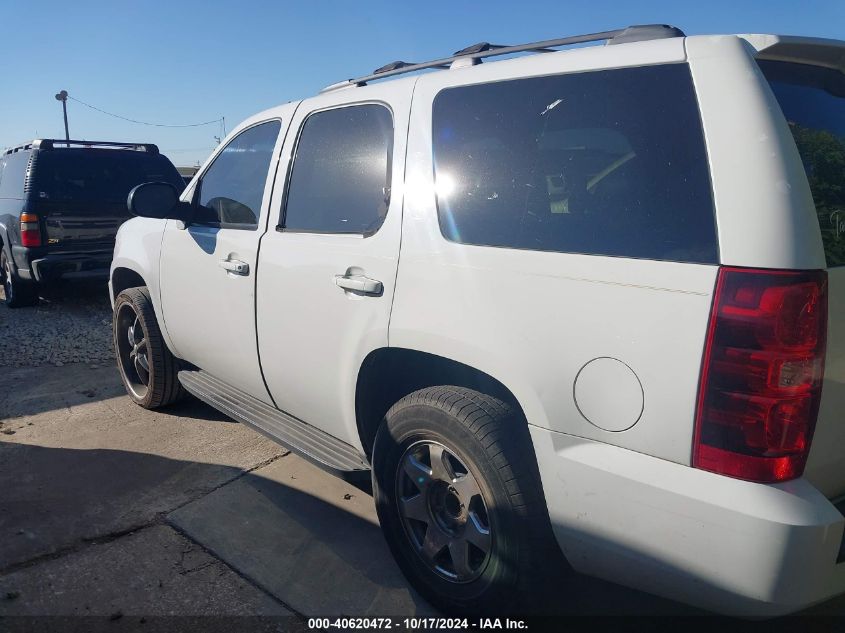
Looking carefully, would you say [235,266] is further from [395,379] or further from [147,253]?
[147,253]

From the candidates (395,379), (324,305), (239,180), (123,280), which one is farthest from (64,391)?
(395,379)

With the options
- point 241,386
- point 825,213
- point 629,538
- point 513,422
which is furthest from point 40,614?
point 825,213

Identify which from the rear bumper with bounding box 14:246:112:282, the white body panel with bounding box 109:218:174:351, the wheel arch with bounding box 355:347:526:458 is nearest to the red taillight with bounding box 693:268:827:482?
the wheel arch with bounding box 355:347:526:458

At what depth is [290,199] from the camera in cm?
338

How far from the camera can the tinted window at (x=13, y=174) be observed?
27.6ft

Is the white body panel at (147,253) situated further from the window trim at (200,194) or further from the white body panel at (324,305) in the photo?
the white body panel at (324,305)

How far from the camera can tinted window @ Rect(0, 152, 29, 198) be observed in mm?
8406

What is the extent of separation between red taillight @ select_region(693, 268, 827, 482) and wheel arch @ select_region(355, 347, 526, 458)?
84 cm

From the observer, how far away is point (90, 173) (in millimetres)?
8531

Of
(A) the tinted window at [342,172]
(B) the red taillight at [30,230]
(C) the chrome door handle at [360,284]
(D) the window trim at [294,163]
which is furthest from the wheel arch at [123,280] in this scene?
(B) the red taillight at [30,230]

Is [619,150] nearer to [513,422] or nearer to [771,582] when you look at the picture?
[513,422]

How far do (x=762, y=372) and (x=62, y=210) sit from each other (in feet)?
26.9

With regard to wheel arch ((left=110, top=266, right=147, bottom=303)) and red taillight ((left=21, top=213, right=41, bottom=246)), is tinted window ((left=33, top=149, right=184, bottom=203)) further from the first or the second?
wheel arch ((left=110, top=266, right=147, bottom=303))

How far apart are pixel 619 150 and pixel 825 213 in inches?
23.0
